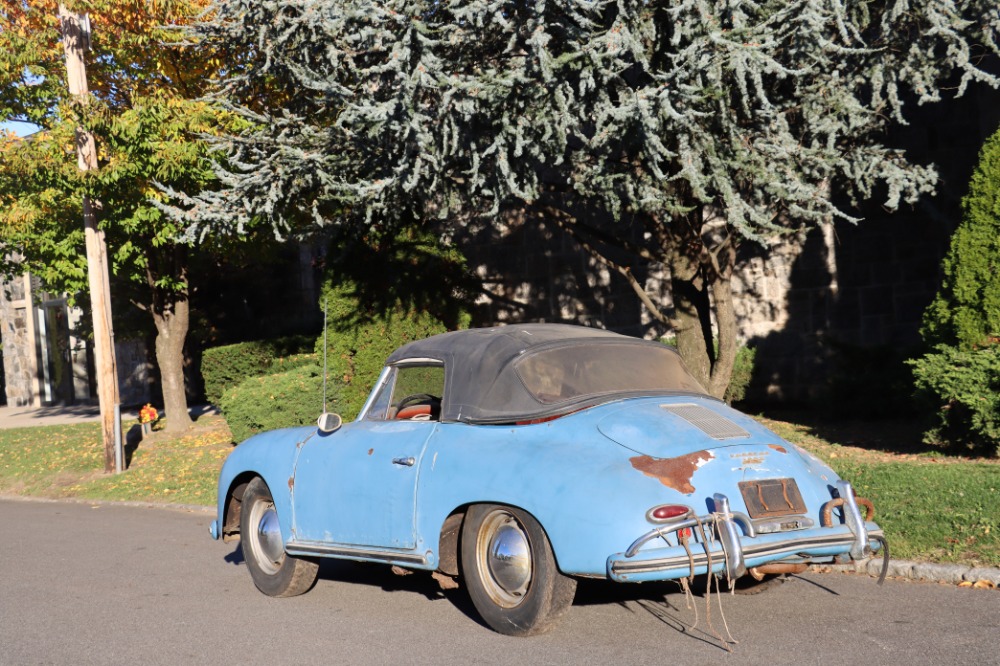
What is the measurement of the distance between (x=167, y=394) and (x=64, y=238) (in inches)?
153

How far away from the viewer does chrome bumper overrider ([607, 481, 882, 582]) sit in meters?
4.83

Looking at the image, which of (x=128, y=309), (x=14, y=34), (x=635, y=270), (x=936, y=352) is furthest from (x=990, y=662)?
(x=128, y=309)

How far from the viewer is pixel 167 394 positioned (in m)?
19.7

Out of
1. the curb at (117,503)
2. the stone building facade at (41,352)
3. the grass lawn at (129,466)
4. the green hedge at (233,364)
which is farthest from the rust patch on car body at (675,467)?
the stone building facade at (41,352)

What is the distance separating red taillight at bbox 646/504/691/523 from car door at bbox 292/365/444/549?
1661 millimetres

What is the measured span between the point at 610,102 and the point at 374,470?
5.08 metres

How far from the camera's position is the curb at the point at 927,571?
6504 mm

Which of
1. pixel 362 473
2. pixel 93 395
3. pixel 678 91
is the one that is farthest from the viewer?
pixel 93 395

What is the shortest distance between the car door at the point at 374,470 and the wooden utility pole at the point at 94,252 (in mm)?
10218

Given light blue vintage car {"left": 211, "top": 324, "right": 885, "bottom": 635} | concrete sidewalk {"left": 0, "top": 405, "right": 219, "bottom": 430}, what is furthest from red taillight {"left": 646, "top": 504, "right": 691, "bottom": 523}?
concrete sidewalk {"left": 0, "top": 405, "right": 219, "bottom": 430}

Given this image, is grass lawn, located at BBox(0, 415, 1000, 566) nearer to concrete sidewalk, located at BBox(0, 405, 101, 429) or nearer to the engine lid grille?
the engine lid grille

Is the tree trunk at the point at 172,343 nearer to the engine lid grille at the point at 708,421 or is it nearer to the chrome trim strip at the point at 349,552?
the chrome trim strip at the point at 349,552

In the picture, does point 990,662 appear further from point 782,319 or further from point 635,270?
point 635,270

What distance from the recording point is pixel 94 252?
624 inches
